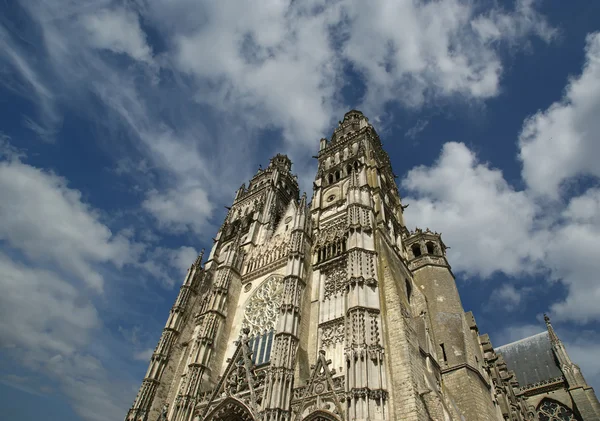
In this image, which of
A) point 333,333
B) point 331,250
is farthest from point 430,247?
point 333,333

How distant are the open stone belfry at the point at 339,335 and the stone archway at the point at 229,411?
5 cm

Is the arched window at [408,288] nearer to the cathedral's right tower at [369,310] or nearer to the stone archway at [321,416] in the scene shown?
the cathedral's right tower at [369,310]

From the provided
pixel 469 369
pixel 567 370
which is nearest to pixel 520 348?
pixel 567 370

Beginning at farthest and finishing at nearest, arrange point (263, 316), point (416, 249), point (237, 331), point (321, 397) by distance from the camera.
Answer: point (416, 249), point (237, 331), point (263, 316), point (321, 397)

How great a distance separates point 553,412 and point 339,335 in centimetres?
2176

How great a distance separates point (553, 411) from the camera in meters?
27.5

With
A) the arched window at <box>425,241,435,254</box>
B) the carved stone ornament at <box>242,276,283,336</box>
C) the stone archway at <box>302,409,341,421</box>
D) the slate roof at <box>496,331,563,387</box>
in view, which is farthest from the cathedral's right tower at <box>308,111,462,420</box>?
the slate roof at <box>496,331,563,387</box>

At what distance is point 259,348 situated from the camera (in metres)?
19.9

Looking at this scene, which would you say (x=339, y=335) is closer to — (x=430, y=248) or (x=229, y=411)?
(x=229, y=411)

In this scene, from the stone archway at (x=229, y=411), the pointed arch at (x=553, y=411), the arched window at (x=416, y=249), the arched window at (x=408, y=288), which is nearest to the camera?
the stone archway at (x=229, y=411)

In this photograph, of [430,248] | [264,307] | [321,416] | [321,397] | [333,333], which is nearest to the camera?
[321,416]

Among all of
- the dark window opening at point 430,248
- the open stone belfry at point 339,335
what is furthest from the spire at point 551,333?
the dark window opening at point 430,248

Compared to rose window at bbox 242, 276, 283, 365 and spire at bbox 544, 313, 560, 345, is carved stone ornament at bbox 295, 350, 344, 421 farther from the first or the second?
spire at bbox 544, 313, 560, 345

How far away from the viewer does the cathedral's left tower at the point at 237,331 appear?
54.6 feet
